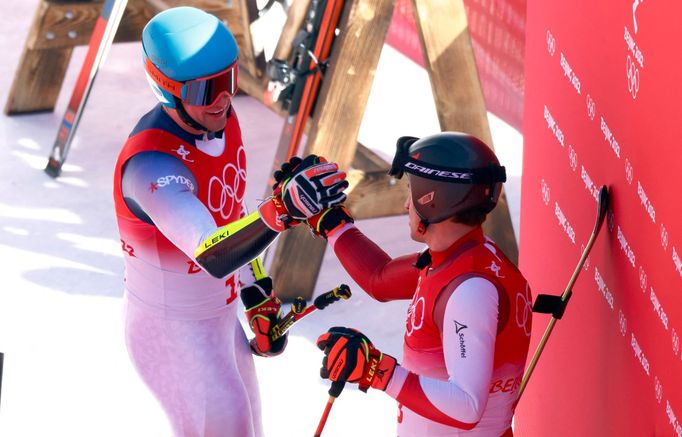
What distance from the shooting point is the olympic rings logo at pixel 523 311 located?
2.91 meters

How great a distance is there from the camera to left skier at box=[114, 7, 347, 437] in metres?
3.14

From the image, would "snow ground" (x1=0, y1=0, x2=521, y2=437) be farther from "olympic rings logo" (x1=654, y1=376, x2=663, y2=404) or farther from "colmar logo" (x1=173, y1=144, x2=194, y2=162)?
"olympic rings logo" (x1=654, y1=376, x2=663, y2=404)

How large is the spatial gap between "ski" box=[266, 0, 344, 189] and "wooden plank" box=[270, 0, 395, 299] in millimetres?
60

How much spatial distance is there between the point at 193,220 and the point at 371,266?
57 centimetres

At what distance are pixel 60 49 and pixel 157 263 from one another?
175 inches

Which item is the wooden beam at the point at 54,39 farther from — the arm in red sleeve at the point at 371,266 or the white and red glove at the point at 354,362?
the white and red glove at the point at 354,362

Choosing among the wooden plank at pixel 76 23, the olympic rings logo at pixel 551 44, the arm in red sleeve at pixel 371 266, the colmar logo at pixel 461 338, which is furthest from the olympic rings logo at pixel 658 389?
the wooden plank at pixel 76 23

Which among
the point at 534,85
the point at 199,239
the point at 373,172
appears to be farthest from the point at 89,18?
the point at 199,239

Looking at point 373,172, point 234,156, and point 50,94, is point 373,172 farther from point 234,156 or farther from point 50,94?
point 50,94

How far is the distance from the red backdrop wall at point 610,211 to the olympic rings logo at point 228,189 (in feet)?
3.20

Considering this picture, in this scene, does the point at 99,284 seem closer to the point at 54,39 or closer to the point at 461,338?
the point at 54,39

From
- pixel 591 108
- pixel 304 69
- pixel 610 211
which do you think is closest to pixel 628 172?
pixel 610 211

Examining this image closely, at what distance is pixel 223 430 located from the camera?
3.55 m

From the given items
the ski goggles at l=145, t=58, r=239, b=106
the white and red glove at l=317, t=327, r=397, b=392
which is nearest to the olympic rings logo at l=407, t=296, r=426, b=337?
the white and red glove at l=317, t=327, r=397, b=392
